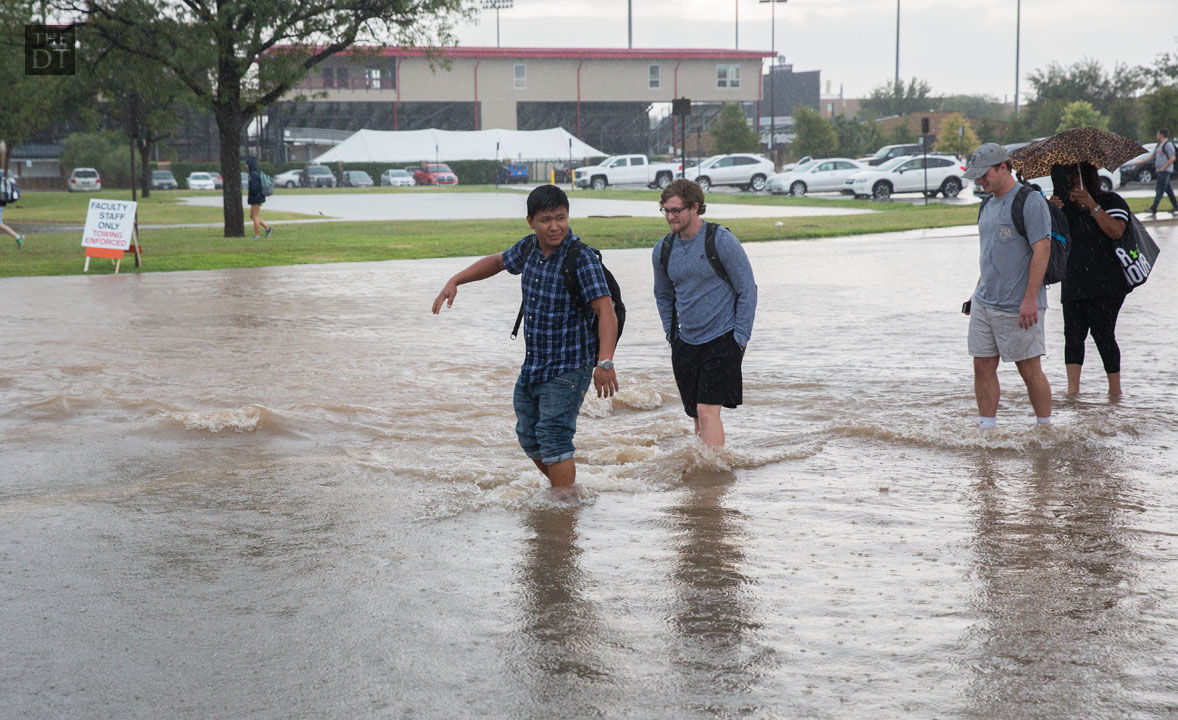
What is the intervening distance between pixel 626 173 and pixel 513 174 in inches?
662

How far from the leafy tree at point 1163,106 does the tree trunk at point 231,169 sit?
113ft

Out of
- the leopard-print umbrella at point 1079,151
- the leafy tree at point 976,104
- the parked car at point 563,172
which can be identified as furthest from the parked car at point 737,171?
the leafy tree at point 976,104

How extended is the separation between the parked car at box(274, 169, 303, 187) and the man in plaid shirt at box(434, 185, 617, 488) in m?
66.9

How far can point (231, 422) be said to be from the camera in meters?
7.93

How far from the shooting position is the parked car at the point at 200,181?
230 ft

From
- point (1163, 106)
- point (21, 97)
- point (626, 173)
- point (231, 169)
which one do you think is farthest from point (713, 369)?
point (626, 173)

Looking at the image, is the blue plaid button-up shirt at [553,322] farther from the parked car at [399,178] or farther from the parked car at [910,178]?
the parked car at [399,178]

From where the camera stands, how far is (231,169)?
27469mm

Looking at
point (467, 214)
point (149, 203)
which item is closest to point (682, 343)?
point (467, 214)

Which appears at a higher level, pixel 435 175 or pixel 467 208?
pixel 435 175

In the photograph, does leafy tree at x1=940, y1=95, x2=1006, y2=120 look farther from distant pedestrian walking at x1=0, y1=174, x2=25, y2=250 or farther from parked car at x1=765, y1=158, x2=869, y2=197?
distant pedestrian walking at x1=0, y1=174, x2=25, y2=250

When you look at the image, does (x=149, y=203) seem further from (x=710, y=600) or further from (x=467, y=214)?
(x=710, y=600)

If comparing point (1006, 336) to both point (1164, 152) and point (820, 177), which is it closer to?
point (1164, 152)

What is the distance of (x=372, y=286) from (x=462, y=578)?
1232 cm
